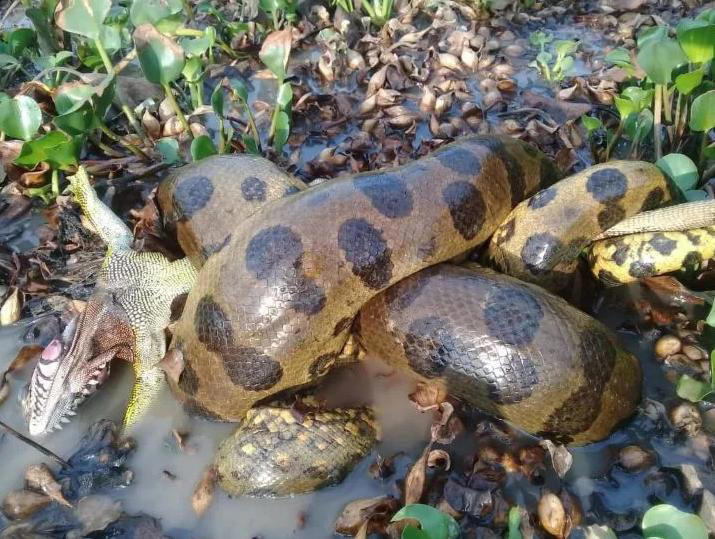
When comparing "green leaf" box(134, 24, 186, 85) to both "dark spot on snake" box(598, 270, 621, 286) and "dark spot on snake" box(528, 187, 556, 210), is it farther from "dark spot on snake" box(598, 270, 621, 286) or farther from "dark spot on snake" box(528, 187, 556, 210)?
"dark spot on snake" box(598, 270, 621, 286)

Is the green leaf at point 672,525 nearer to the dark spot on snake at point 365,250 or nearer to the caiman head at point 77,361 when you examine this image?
the dark spot on snake at point 365,250

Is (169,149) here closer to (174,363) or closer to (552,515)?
(174,363)

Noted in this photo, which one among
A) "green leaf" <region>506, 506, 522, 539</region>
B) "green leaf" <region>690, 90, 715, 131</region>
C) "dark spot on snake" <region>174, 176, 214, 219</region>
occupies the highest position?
"green leaf" <region>690, 90, 715, 131</region>

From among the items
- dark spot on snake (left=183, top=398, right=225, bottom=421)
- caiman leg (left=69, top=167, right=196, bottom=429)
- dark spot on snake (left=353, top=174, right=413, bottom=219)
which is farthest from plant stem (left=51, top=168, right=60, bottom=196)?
dark spot on snake (left=353, top=174, right=413, bottom=219)

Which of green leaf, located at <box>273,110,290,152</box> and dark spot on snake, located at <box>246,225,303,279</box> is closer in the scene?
dark spot on snake, located at <box>246,225,303,279</box>

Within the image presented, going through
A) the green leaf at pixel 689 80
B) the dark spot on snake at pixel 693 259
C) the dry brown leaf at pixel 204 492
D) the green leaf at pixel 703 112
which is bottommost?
the dry brown leaf at pixel 204 492

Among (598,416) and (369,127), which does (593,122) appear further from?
(598,416)

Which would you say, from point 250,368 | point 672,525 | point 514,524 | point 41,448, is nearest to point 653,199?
point 672,525

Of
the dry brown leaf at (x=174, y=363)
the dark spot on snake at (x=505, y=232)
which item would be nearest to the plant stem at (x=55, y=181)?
the dry brown leaf at (x=174, y=363)
